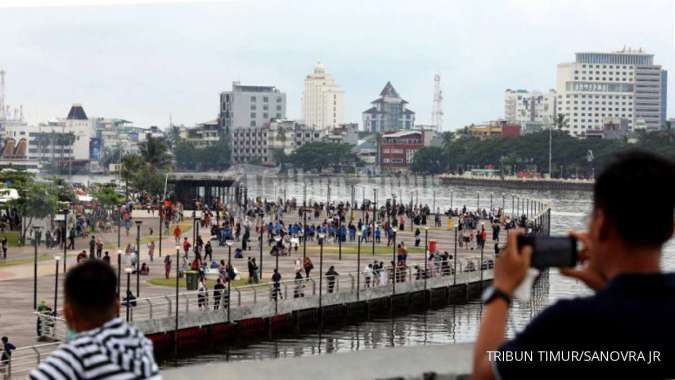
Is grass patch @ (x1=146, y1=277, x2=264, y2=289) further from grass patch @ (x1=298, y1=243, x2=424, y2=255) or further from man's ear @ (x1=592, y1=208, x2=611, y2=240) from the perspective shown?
man's ear @ (x1=592, y1=208, x2=611, y2=240)

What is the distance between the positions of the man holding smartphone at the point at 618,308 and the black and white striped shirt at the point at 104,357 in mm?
662

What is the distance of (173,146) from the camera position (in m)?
148

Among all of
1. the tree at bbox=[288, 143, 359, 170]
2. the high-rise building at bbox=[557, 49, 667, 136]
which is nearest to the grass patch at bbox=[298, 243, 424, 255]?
the tree at bbox=[288, 143, 359, 170]

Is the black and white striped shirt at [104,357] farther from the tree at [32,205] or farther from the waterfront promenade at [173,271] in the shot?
the tree at [32,205]

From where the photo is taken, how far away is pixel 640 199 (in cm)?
202

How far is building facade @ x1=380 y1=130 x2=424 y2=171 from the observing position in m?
156

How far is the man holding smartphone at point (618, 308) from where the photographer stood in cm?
199

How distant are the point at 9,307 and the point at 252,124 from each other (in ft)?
461

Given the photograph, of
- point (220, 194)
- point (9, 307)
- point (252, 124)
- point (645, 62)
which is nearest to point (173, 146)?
point (252, 124)

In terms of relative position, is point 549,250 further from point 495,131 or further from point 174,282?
point 495,131

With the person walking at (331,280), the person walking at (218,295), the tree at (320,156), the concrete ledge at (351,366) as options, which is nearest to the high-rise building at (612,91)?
the tree at (320,156)

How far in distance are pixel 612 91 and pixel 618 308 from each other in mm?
170535

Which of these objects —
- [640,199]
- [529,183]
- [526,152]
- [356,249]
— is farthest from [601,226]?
[526,152]

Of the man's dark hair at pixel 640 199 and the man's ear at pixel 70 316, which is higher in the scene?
the man's dark hair at pixel 640 199
